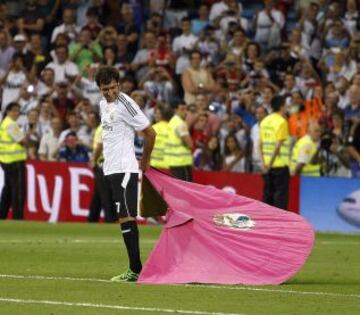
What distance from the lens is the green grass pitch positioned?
41.6 feet

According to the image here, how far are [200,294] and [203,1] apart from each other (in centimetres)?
2024

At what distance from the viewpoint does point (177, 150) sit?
88.8ft

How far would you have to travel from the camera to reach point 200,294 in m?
13.8

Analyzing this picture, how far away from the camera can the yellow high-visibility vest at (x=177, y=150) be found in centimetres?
2700

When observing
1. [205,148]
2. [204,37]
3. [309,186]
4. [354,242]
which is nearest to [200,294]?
[354,242]

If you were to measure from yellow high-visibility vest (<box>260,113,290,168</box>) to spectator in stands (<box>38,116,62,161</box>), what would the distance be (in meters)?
5.61

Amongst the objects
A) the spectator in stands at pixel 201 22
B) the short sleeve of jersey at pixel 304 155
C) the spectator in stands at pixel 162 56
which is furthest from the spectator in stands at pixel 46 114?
the short sleeve of jersey at pixel 304 155

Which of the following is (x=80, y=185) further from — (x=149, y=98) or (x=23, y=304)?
(x=23, y=304)

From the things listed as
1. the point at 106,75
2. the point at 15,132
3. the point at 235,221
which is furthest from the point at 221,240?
the point at 15,132

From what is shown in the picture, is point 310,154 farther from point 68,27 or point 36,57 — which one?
point 68,27

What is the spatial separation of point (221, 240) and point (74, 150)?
47.2 ft

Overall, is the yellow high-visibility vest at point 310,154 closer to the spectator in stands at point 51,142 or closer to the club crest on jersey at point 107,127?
the spectator in stands at point 51,142

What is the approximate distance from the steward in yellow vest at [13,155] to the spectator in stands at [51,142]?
1457 mm

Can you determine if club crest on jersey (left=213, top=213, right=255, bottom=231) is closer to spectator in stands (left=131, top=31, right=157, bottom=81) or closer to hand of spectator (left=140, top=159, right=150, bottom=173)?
hand of spectator (left=140, top=159, right=150, bottom=173)
